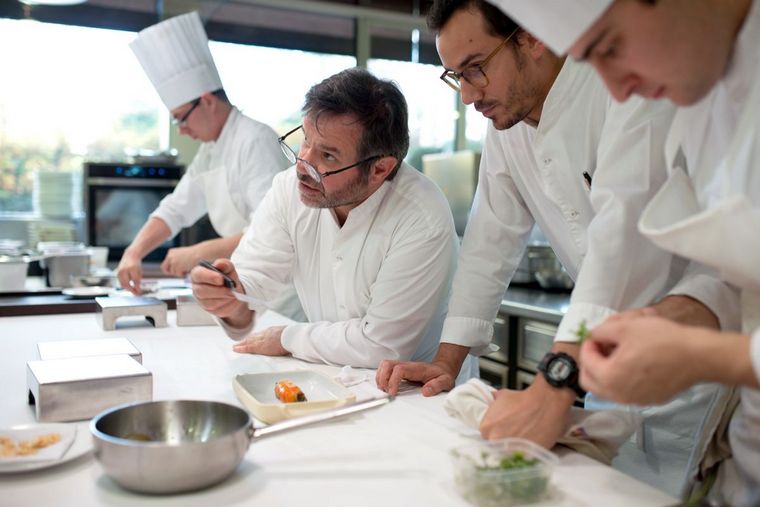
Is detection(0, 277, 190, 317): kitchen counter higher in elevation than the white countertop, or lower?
higher

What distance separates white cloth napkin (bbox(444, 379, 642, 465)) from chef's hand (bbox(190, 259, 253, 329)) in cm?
82

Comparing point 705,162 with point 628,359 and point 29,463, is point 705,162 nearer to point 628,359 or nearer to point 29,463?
point 628,359

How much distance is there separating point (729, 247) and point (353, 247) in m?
1.19

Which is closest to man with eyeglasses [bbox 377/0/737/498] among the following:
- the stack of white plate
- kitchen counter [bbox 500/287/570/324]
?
kitchen counter [bbox 500/287/570/324]

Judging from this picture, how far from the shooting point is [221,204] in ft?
10.5

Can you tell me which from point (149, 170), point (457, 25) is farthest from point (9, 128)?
point (457, 25)

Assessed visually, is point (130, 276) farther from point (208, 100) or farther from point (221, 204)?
point (208, 100)

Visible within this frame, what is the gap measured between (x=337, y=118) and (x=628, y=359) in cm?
124

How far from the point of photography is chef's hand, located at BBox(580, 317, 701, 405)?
33.1 inches

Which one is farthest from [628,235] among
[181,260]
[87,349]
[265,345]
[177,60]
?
[177,60]

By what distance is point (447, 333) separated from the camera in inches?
69.1

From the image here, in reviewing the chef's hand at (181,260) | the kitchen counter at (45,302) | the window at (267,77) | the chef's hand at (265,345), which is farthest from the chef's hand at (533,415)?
the window at (267,77)

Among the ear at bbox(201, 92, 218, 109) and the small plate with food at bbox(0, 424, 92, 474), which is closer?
the small plate with food at bbox(0, 424, 92, 474)

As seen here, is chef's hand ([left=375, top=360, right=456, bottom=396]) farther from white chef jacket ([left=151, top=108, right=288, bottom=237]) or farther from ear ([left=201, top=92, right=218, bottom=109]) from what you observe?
→ ear ([left=201, top=92, right=218, bottom=109])
